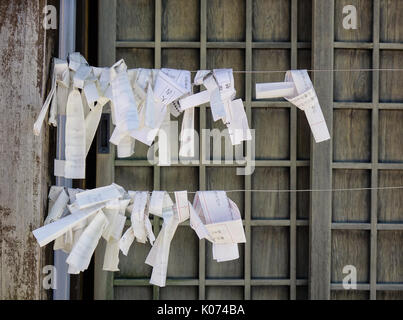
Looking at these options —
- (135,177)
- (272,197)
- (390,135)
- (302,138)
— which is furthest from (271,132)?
(135,177)

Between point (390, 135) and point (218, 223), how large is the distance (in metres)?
1.12

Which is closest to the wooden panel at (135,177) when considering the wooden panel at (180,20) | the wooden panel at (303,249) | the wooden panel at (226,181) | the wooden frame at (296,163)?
the wooden frame at (296,163)

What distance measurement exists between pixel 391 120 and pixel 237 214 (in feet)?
3.55

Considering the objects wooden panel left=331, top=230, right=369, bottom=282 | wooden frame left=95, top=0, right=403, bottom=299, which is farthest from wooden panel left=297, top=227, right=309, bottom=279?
wooden panel left=331, top=230, right=369, bottom=282

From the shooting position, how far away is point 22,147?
72.6 inches

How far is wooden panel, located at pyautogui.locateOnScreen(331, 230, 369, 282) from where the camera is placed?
8.03ft

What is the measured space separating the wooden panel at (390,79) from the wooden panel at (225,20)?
26.7 inches

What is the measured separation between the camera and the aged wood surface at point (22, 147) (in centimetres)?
182

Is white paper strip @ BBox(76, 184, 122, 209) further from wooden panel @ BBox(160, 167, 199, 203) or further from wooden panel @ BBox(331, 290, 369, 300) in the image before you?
wooden panel @ BBox(331, 290, 369, 300)

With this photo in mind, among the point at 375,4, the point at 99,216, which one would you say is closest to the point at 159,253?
the point at 99,216

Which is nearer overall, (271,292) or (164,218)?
(164,218)

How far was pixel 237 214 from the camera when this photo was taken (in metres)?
1.79

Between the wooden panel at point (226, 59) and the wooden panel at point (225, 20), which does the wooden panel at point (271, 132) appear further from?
the wooden panel at point (225, 20)

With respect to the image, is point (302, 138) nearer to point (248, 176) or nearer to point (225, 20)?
point (248, 176)
